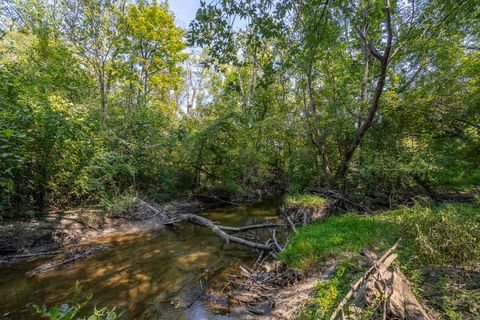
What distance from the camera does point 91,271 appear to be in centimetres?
586

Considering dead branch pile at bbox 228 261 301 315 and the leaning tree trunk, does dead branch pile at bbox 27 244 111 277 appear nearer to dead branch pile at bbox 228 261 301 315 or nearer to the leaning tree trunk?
dead branch pile at bbox 228 261 301 315

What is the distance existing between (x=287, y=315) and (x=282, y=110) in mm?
15922

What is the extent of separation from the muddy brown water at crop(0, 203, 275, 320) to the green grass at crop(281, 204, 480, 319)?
1655 millimetres

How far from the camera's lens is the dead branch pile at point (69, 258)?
5.76 meters

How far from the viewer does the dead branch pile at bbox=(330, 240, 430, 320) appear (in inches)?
107

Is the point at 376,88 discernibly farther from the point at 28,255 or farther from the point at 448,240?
the point at 28,255

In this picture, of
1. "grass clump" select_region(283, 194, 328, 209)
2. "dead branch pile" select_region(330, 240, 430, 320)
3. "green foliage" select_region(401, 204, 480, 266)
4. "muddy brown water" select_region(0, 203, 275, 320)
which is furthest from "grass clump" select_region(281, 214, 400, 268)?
"grass clump" select_region(283, 194, 328, 209)

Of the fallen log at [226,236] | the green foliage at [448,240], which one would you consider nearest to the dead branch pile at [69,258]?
the fallen log at [226,236]

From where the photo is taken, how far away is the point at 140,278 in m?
5.55

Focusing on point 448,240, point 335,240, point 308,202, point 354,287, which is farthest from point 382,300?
point 308,202

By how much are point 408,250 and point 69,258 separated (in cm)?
787

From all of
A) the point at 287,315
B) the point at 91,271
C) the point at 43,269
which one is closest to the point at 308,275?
the point at 287,315

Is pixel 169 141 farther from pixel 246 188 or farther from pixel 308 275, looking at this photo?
pixel 308 275

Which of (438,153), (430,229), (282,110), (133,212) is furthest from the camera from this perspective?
(282,110)
